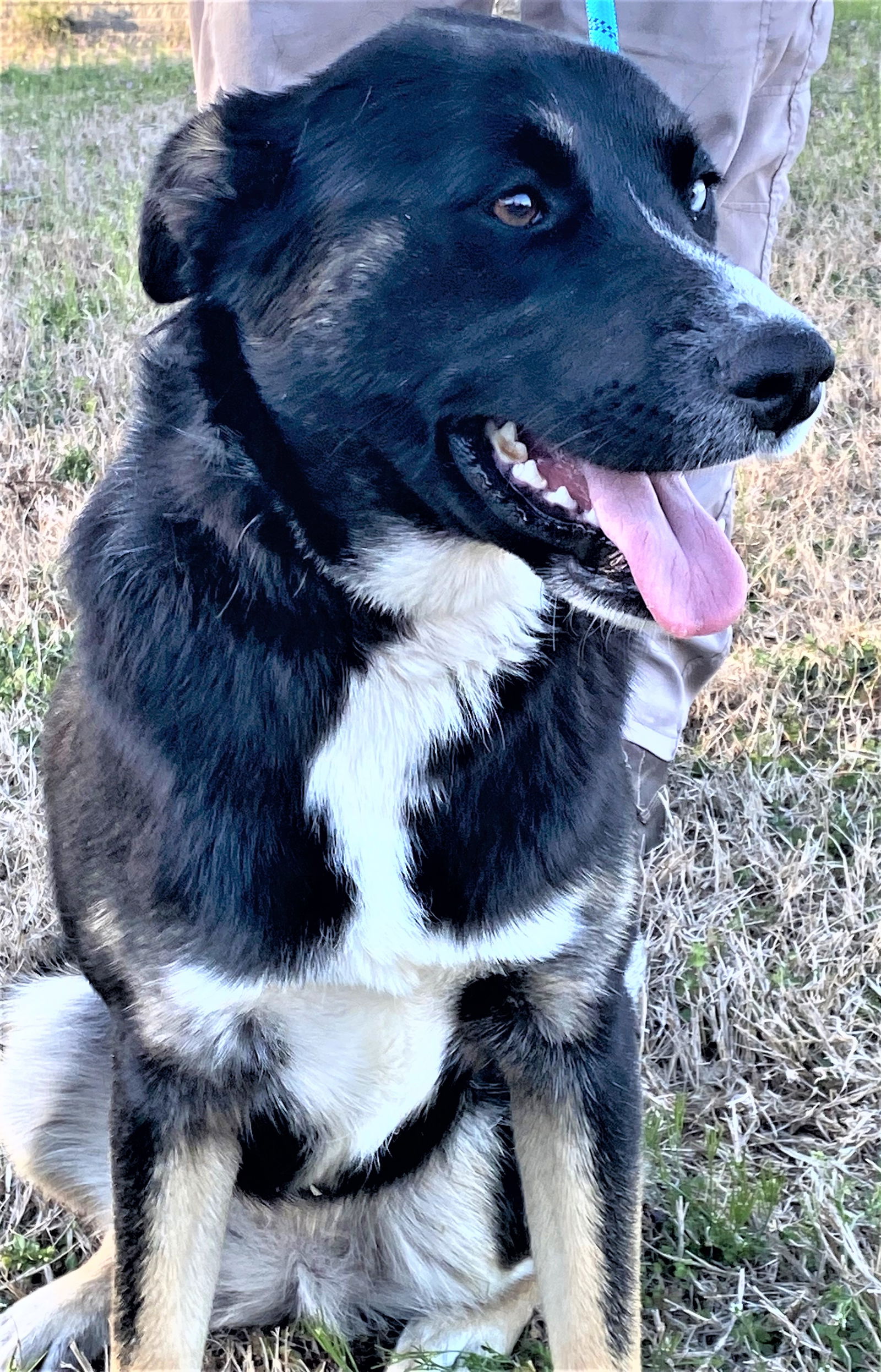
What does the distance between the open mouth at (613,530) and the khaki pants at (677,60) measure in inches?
28.5

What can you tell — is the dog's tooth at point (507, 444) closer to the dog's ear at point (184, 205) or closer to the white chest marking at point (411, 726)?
the white chest marking at point (411, 726)

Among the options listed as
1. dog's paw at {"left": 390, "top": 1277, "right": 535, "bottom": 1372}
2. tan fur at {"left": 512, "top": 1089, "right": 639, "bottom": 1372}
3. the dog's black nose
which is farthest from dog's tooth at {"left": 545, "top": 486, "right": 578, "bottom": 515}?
dog's paw at {"left": 390, "top": 1277, "right": 535, "bottom": 1372}

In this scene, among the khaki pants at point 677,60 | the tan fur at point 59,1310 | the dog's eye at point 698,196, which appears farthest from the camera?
the khaki pants at point 677,60

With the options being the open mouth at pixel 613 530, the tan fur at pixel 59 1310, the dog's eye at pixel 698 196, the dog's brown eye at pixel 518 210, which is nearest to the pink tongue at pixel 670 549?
the open mouth at pixel 613 530

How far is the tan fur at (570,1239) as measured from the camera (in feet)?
6.33

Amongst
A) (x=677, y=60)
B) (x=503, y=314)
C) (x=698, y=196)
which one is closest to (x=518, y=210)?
(x=503, y=314)

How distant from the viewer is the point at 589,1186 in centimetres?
193

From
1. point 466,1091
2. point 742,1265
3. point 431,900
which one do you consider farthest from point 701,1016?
point 431,900

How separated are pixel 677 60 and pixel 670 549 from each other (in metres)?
1.43

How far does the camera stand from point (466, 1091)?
6.90 ft

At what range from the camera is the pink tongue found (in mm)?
1757

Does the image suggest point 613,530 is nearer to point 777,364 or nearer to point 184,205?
point 777,364

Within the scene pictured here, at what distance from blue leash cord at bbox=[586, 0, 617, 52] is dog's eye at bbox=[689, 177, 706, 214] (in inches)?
12.3

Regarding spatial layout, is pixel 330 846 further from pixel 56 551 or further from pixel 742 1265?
pixel 56 551
